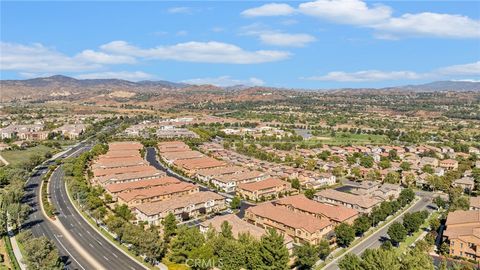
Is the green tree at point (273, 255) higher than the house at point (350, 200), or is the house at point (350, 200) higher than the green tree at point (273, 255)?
the green tree at point (273, 255)

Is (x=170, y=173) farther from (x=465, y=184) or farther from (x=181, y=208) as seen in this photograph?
(x=465, y=184)

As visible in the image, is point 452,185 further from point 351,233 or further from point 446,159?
point 351,233

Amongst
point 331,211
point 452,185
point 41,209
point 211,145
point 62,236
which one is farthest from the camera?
point 211,145

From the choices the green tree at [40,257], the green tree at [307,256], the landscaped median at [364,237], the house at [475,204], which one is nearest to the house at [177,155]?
the landscaped median at [364,237]

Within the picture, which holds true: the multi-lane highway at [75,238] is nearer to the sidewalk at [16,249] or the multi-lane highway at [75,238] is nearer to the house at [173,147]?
the sidewalk at [16,249]

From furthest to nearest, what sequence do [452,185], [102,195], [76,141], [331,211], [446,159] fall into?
[76,141]
[446,159]
[452,185]
[102,195]
[331,211]

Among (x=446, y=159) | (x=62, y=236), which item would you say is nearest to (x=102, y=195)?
(x=62, y=236)

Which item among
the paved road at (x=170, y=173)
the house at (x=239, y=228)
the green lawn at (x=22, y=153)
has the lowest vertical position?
the paved road at (x=170, y=173)
